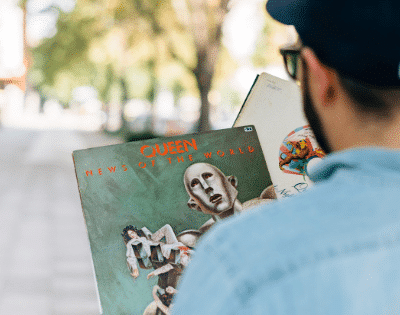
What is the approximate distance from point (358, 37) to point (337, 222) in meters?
0.25

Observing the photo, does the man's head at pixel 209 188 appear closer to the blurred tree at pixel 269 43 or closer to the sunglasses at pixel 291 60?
the sunglasses at pixel 291 60

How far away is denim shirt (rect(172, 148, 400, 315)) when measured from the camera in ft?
1.60

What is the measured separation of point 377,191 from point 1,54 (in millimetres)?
18174

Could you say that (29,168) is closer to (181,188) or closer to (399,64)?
(181,188)

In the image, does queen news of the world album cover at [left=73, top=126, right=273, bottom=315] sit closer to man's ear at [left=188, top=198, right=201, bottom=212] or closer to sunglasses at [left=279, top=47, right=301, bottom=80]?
man's ear at [left=188, top=198, right=201, bottom=212]

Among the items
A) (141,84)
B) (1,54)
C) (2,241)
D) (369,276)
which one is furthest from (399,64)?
(1,54)

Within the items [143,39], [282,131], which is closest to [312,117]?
[282,131]

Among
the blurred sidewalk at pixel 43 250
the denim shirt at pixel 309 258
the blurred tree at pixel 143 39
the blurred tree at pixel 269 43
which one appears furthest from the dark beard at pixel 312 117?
the blurred tree at pixel 269 43

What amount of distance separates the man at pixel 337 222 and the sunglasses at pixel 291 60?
4.8 inches

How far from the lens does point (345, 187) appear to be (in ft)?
1.81

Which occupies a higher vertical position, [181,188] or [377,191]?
[181,188]

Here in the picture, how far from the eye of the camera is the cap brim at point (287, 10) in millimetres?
649

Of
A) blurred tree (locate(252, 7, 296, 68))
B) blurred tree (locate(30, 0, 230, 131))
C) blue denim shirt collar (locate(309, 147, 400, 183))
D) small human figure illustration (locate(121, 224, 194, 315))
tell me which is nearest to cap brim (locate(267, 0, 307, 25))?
blue denim shirt collar (locate(309, 147, 400, 183))

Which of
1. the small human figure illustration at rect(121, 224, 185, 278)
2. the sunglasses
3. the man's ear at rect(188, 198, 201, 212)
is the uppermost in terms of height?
the sunglasses
